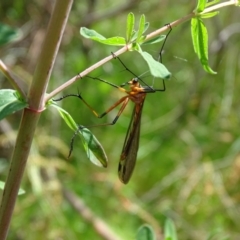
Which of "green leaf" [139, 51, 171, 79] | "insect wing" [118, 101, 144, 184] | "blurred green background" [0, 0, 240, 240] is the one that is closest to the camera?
"green leaf" [139, 51, 171, 79]

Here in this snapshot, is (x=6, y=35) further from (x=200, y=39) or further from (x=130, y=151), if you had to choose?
(x=130, y=151)

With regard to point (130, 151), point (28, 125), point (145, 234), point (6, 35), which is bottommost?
point (145, 234)

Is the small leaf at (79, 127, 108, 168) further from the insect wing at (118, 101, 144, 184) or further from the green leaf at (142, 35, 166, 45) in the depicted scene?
the insect wing at (118, 101, 144, 184)

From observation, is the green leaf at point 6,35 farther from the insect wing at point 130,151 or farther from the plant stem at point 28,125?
the insect wing at point 130,151

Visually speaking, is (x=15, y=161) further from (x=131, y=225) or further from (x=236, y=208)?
(x=236, y=208)

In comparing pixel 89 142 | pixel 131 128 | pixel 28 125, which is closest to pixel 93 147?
pixel 89 142

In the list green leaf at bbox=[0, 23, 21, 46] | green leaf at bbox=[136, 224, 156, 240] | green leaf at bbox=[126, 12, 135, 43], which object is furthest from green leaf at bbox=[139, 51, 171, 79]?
green leaf at bbox=[136, 224, 156, 240]
